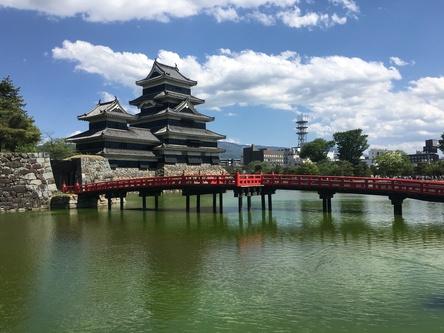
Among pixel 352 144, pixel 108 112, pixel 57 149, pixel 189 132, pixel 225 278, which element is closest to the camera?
pixel 225 278

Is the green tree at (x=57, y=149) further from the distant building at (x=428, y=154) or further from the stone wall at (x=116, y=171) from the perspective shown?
the distant building at (x=428, y=154)

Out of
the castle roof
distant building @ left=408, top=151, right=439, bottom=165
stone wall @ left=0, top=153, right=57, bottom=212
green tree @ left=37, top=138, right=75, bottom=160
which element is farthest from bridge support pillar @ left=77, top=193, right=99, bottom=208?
distant building @ left=408, top=151, right=439, bottom=165

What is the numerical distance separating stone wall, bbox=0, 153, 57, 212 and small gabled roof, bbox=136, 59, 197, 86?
38.5m

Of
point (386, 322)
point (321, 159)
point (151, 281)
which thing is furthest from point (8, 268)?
point (321, 159)

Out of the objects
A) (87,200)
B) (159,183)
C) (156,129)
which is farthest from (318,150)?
(159,183)

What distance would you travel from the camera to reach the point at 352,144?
10944 cm

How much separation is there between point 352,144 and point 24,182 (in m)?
84.4

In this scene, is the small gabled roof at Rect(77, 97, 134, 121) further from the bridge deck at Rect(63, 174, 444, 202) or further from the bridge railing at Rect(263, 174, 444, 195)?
the bridge railing at Rect(263, 174, 444, 195)

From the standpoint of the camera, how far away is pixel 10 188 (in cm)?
4103

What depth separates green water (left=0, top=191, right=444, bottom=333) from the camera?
1155cm

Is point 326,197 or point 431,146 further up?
point 431,146

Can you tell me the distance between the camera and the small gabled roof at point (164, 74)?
78.9 metres

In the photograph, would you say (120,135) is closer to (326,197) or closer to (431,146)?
(326,197)

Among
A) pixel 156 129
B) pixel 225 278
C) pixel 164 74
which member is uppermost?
pixel 164 74
